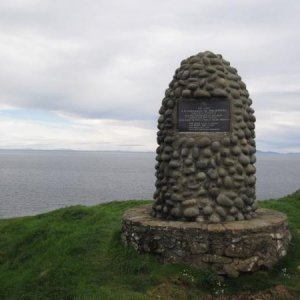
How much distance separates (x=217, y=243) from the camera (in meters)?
9.16

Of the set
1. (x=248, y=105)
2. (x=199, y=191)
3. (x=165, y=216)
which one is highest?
(x=248, y=105)

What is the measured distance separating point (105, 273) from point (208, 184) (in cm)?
298

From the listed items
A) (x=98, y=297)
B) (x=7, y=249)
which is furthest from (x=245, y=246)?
(x=7, y=249)

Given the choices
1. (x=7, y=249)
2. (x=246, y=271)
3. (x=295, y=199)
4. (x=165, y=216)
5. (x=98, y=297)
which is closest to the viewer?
(x=98, y=297)

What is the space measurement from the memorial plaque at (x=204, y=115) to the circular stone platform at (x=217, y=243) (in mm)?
2233

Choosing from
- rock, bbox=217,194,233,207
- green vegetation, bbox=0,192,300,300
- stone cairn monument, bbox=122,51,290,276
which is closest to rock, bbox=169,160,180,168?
stone cairn monument, bbox=122,51,290,276

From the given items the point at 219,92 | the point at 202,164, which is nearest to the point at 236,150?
the point at 202,164

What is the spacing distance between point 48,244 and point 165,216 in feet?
12.2

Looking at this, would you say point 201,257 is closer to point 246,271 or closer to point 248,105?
point 246,271

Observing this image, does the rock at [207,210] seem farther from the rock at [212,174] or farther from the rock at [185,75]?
the rock at [185,75]

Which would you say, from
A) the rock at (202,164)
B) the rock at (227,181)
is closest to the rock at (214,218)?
the rock at (227,181)

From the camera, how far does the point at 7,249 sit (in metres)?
13.4

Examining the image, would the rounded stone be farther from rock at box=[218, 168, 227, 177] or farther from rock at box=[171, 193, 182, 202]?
rock at box=[171, 193, 182, 202]

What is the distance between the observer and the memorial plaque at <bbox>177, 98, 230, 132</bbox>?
10438 millimetres
